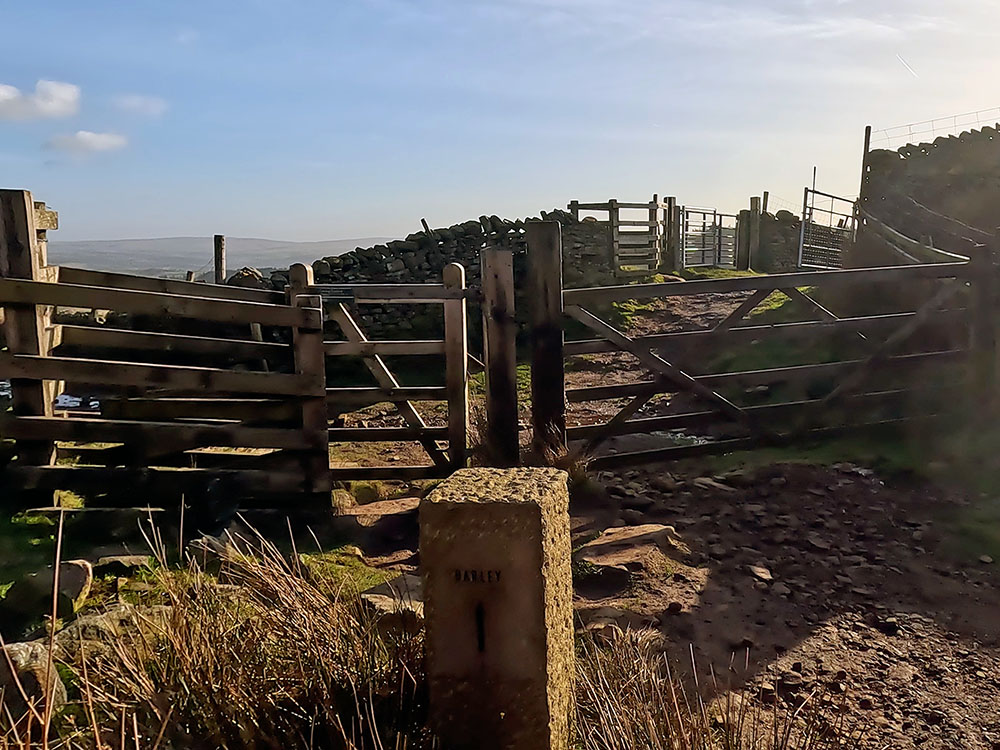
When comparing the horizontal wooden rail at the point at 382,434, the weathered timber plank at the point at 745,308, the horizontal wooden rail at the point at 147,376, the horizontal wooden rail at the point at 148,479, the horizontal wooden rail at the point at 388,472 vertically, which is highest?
the weathered timber plank at the point at 745,308

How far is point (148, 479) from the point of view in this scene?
5492 millimetres

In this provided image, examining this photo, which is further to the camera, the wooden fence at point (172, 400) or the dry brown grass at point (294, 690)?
the wooden fence at point (172, 400)

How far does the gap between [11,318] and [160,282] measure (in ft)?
3.99

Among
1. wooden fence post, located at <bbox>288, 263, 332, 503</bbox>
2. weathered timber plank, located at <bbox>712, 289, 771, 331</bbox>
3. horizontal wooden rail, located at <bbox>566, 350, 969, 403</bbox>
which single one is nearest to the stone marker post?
wooden fence post, located at <bbox>288, 263, 332, 503</bbox>

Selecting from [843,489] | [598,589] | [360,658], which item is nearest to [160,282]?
[598,589]

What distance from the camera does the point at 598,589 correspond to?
14.5 feet

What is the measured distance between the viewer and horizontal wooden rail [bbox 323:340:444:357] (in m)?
5.90

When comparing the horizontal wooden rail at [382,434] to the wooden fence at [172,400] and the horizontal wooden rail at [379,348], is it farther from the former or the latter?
the horizontal wooden rail at [379,348]

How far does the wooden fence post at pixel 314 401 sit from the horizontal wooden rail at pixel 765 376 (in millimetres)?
1972

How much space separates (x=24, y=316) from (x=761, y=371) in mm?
5788

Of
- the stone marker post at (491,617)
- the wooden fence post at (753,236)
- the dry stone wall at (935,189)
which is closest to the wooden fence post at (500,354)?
the stone marker post at (491,617)

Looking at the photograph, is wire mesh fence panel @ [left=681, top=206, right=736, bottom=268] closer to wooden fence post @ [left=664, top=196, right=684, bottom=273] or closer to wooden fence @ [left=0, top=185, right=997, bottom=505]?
wooden fence post @ [left=664, top=196, right=684, bottom=273]

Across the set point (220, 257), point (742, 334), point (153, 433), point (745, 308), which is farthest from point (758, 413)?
point (220, 257)

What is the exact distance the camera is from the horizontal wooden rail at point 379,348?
19.4ft
